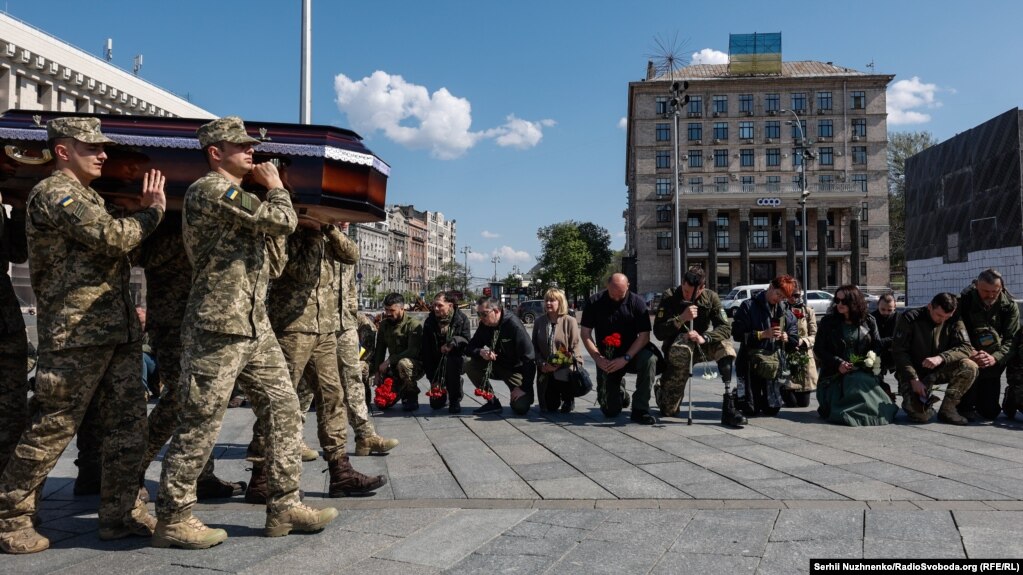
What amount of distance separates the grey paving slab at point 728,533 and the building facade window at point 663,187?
209 feet

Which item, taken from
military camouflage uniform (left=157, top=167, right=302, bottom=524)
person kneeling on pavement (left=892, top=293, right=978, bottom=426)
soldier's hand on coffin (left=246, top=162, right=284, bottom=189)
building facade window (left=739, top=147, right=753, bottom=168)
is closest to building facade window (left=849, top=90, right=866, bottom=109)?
building facade window (left=739, top=147, right=753, bottom=168)

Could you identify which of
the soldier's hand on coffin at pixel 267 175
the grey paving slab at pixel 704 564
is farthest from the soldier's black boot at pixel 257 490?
the grey paving slab at pixel 704 564

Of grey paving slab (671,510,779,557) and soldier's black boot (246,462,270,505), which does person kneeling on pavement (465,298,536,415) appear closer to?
soldier's black boot (246,462,270,505)

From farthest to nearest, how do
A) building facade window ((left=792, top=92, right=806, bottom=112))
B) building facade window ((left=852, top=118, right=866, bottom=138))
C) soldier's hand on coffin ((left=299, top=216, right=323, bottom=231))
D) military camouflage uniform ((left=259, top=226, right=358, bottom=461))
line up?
1. building facade window ((left=792, top=92, right=806, bottom=112))
2. building facade window ((left=852, top=118, right=866, bottom=138))
3. soldier's hand on coffin ((left=299, top=216, right=323, bottom=231))
4. military camouflage uniform ((left=259, top=226, right=358, bottom=461))

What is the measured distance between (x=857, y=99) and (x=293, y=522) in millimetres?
71161

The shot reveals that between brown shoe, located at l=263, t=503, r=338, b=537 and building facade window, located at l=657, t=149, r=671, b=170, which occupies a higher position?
building facade window, located at l=657, t=149, r=671, b=170

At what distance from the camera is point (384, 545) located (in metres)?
3.56

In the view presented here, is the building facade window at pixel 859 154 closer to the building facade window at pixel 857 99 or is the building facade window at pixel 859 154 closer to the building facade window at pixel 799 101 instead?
the building facade window at pixel 857 99

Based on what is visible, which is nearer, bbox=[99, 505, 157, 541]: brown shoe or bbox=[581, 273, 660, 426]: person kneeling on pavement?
bbox=[99, 505, 157, 541]: brown shoe

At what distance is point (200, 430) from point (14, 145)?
2441 millimetres

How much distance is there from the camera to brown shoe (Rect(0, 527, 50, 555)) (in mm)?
3443

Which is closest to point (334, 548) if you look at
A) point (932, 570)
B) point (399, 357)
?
point (932, 570)

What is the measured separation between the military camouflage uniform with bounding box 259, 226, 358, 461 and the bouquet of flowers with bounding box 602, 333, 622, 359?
342 centimetres

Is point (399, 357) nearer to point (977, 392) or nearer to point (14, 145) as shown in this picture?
point (14, 145)
